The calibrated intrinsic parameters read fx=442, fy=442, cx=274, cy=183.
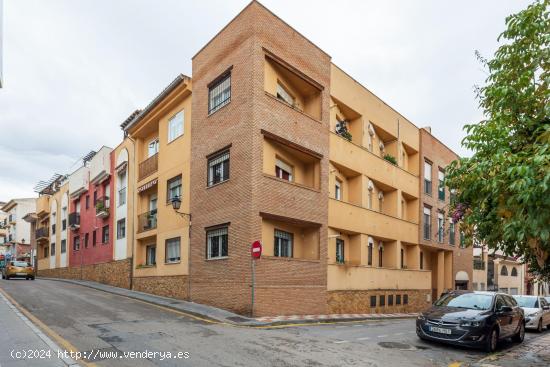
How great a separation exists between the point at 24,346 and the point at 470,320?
9.62 metres

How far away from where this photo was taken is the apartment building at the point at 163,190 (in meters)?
19.7

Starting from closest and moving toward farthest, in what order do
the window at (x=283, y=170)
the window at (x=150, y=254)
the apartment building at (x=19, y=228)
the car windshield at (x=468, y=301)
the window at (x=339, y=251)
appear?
the car windshield at (x=468, y=301) < the window at (x=283, y=170) < the window at (x=339, y=251) < the window at (x=150, y=254) < the apartment building at (x=19, y=228)

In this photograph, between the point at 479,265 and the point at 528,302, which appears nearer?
the point at 528,302

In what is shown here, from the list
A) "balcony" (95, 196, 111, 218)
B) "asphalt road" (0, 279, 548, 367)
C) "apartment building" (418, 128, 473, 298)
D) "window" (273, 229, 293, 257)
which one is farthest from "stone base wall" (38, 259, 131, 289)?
"apartment building" (418, 128, 473, 298)

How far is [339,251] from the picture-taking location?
21625 mm

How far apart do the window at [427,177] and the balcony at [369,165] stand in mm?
1370

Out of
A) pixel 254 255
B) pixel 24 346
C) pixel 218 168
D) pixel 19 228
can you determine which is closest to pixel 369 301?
pixel 254 255

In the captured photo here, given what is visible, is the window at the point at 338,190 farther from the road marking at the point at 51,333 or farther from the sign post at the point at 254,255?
the road marking at the point at 51,333

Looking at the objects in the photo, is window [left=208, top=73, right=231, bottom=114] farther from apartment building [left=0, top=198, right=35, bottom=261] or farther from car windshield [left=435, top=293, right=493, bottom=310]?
apartment building [left=0, top=198, right=35, bottom=261]

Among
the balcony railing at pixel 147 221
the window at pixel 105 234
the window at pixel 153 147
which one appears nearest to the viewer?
the balcony railing at pixel 147 221

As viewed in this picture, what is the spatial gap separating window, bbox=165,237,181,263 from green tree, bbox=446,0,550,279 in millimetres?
14123

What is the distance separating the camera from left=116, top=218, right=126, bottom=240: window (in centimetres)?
2580

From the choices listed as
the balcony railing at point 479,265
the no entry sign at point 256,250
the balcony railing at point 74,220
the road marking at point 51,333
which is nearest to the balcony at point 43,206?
the balcony railing at point 74,220

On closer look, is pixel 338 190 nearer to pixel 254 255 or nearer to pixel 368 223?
pixel 368 223
